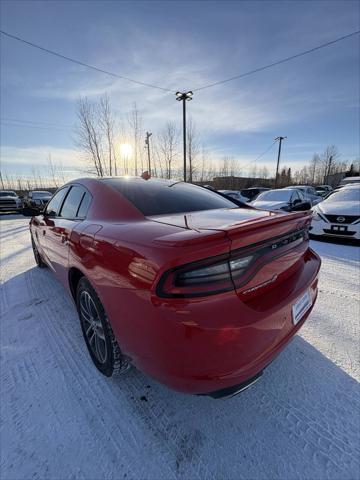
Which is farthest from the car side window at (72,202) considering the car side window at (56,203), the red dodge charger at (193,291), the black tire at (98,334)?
the black tire at (98,334)

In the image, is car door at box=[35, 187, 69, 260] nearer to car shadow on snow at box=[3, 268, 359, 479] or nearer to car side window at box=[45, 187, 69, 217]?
car side window at box=[45, 187, 69, 217]

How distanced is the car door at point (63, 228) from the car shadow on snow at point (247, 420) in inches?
34.8

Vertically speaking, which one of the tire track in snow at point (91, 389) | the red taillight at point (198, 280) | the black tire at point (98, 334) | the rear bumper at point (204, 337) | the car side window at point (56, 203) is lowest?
the tire track in snow at point (91, 389)

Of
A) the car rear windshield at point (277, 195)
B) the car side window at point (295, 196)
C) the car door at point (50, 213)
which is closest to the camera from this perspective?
the car door at point (50, 213)

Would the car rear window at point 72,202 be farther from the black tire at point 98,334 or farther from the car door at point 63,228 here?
the black tire at point 98,334

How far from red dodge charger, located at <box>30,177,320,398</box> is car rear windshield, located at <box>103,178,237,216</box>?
42mm

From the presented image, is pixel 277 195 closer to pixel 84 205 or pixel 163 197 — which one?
pixel 163 197

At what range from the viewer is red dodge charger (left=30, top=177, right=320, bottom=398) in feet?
3.64

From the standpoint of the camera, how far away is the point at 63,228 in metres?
2.39

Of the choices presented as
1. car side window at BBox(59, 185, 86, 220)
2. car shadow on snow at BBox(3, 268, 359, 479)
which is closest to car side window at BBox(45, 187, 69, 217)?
car side window at BBox(59, 185, 86, 220)

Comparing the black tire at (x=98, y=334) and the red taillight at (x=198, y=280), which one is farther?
the black tire at (x=98, y=334)

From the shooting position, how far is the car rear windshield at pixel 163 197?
1.93 meters

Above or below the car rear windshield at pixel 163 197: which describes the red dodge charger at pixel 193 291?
below

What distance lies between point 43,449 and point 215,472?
0.98m
